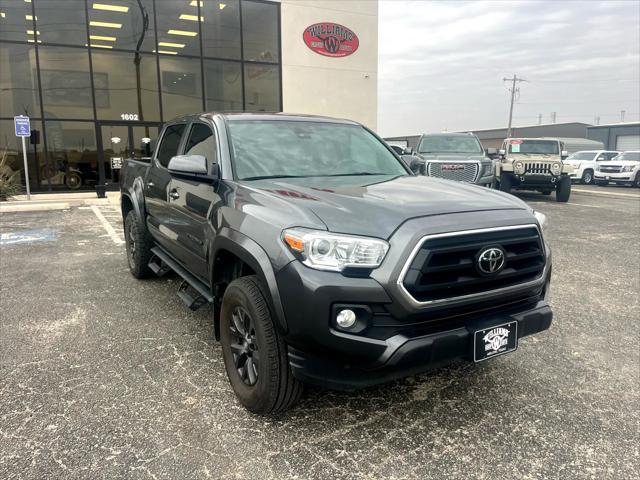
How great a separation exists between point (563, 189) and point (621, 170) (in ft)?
36.1

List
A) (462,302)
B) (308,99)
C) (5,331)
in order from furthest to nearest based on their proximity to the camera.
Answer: (308,99)
(5,331)
(462,302)

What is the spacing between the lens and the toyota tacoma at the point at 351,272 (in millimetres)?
2283

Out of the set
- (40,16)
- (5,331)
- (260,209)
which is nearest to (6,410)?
(5,331)

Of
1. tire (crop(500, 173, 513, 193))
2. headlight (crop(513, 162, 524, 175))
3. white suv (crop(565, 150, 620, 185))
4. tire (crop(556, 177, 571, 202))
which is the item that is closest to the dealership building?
tire (crop(500, 173, 513, 193))

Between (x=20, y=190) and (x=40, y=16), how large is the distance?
583cm

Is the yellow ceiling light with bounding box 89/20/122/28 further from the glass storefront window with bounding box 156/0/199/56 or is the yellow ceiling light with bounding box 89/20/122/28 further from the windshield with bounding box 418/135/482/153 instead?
the windshield with bounding box 418/135/482/153

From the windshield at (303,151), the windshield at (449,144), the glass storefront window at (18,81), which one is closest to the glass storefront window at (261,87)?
the glass storefront window at (18,81)

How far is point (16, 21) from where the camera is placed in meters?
16.0

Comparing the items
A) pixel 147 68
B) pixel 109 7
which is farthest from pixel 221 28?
pixel 109 7

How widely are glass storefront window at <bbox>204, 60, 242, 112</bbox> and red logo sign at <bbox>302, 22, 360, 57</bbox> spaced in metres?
3.11

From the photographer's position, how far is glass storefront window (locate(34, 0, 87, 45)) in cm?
1617

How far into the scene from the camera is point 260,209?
2.71 metres

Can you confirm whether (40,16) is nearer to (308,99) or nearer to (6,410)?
(308,99)

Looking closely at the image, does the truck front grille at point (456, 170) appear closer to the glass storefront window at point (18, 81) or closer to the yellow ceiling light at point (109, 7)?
the yellow ceiling light at point (109, 7)
